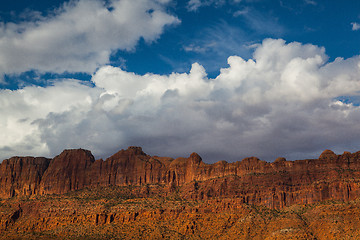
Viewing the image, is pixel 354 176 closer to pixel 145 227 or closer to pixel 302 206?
pixel 302 206

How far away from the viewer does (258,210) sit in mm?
198250

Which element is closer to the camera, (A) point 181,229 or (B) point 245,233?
(B) point 245,233

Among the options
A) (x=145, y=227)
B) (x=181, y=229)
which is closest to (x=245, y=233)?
(x=181, y=229)

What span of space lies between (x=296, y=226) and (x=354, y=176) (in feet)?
147

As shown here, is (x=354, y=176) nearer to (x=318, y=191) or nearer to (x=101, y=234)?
(x=318, y=191)

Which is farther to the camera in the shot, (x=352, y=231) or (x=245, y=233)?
(x=245, y=233)

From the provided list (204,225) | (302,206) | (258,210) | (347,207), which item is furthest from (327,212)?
(204,225)

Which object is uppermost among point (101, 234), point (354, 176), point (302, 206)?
point (354, 176)

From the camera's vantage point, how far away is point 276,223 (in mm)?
177875

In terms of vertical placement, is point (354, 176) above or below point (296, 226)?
above

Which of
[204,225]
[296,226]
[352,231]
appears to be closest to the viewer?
[352,231]

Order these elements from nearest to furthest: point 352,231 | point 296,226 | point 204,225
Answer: point 352,231, point 296,226, point 204,225

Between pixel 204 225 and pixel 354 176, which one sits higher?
pixel 354 176

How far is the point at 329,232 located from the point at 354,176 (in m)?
43.7
